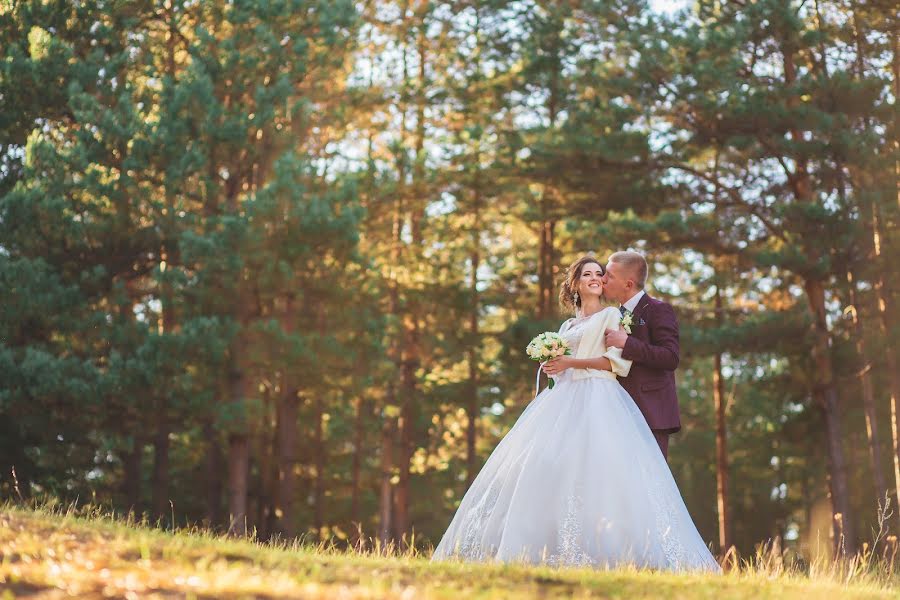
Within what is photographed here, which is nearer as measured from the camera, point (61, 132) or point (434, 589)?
point (434, 589)

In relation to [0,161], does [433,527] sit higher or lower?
lower

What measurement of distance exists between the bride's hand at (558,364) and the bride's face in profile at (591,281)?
46cm

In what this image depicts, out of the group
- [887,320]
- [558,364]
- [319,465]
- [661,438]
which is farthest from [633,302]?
[319,465]

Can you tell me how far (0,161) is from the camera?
18625 mm

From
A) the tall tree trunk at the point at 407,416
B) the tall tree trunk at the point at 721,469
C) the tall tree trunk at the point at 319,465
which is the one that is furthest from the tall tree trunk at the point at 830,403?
the tall tree trunk at the point at 319,465

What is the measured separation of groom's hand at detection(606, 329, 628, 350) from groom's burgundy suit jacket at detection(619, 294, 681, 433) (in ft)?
0.14

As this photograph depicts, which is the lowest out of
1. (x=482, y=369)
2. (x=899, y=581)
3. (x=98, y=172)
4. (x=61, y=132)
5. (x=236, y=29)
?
(x=899, y=581)

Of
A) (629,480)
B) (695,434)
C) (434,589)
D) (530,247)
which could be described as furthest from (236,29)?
(695,434)

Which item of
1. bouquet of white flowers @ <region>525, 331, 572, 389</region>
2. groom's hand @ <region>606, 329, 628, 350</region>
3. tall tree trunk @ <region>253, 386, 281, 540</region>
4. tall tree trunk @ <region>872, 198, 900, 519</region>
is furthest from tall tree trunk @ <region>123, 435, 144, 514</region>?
groom's hand @ <region>606, 329, 628, 350</region>

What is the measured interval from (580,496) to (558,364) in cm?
93

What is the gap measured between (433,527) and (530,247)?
11474 millimetres

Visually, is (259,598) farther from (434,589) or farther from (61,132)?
(61,132)

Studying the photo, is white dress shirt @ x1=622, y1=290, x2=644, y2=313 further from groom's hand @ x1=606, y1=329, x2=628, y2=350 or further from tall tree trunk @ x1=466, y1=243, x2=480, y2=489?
tall tree trunk @ x1=466, y1=243, x2=480, y2=489

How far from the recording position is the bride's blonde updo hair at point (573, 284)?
720cm
